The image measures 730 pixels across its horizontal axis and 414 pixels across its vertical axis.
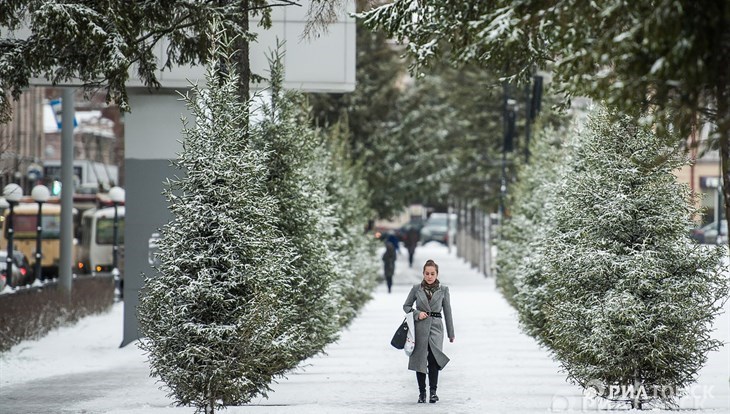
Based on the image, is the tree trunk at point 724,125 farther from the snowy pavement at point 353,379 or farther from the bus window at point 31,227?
the bus window at point 31,227

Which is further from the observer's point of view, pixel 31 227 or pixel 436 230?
pixel 436 230

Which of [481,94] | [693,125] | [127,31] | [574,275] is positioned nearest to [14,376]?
[127,31]

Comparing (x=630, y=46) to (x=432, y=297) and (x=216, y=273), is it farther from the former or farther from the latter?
(x=432, y=297)

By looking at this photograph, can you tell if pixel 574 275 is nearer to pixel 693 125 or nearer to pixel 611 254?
pixel 611 254

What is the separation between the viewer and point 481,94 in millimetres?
53844

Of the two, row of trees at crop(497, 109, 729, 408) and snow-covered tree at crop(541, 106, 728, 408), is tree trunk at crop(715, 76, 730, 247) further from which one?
row of trees at crop(497, 109, 729, 408)

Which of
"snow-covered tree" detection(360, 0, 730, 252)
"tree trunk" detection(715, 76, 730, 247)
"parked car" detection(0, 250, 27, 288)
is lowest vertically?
"parked car" detection(0, 250, 27, 288)

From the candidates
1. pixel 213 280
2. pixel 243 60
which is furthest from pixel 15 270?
pixel 213 280

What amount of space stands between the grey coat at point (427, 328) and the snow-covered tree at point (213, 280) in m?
1.90

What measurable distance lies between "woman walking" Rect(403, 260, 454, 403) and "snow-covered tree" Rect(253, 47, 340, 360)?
2.61 m

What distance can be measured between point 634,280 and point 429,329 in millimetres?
2270

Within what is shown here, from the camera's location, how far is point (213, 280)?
42.1 ft

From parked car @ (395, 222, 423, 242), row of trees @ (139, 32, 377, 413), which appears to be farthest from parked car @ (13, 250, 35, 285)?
parked car @ (395, 222, 423, 242)

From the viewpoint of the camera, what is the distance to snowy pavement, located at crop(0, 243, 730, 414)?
14250mm
